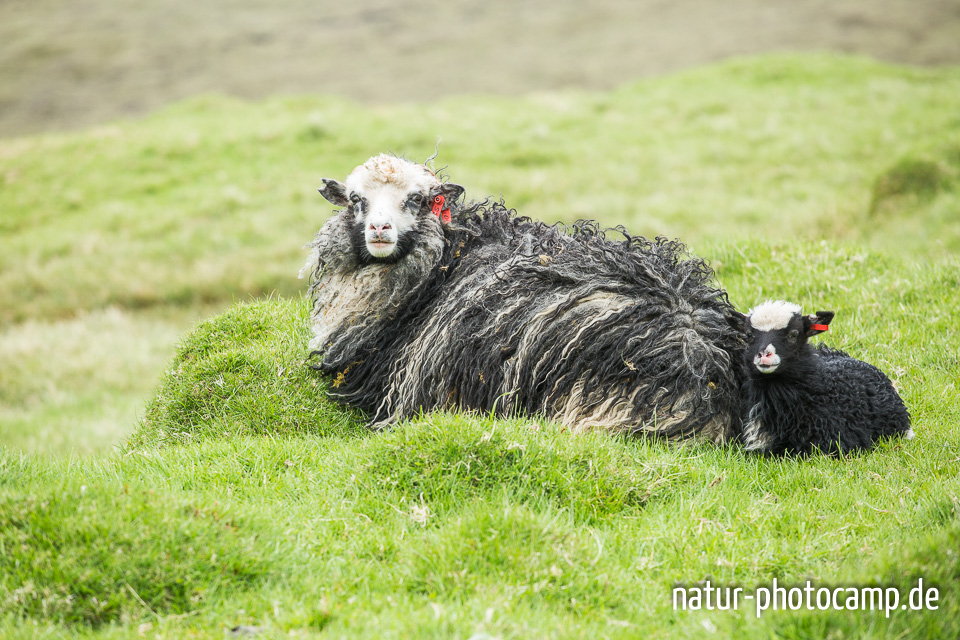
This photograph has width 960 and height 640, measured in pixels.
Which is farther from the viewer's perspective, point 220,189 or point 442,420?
point 220,189

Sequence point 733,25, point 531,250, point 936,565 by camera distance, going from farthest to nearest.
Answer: point 733,25 < point 531,250 < point 936,565

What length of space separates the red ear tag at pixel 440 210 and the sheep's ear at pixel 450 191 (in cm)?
6

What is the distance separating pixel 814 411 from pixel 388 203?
362cm

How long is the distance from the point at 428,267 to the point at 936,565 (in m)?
4.29

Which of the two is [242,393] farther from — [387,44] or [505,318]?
[387,44]

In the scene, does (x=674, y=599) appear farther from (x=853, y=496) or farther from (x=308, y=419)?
(x=308, y=419)

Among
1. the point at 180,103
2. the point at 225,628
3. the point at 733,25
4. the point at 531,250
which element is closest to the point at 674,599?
the point at 225,628

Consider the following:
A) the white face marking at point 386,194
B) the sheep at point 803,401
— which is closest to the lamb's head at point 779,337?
the sheep at point 803,401

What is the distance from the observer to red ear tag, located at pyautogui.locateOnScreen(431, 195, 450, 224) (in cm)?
716

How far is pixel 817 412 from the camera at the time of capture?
19.9 ft

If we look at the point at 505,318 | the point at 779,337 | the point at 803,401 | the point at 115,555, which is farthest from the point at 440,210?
the point at 115,555

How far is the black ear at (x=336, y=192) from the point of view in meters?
7.15

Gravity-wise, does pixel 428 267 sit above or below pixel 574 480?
above

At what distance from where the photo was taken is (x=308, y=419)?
7078 mm
